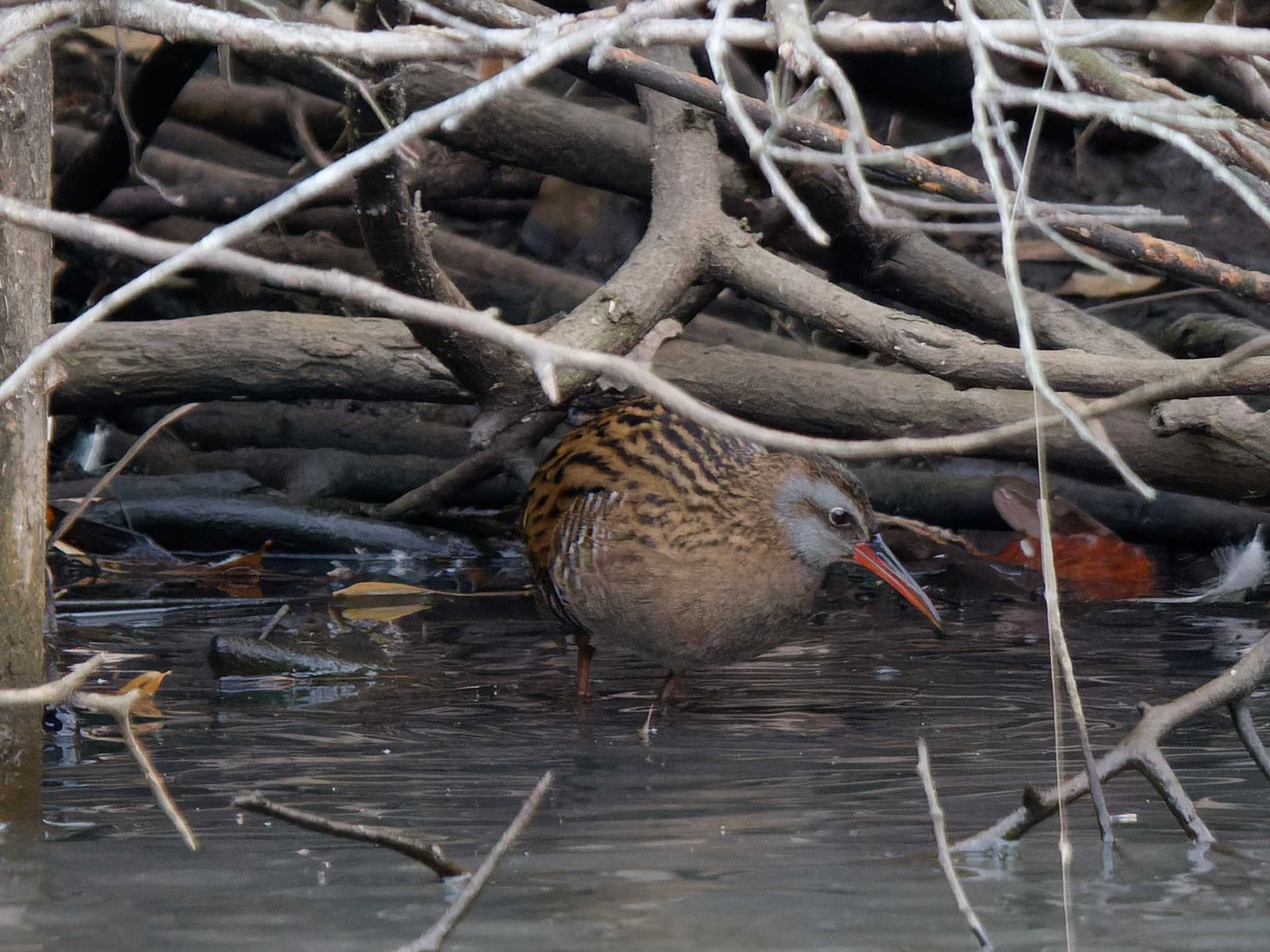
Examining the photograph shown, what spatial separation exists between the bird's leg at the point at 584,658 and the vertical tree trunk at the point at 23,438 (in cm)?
163

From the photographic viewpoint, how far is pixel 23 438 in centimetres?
337

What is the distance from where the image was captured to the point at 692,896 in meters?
2.87

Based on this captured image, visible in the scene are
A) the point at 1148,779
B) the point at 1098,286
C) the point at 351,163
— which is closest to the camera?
the point at 351,163

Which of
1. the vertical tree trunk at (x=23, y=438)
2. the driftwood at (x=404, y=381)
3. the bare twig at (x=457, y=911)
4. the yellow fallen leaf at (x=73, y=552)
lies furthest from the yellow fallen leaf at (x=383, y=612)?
the bare twig at (x=457, y=911)

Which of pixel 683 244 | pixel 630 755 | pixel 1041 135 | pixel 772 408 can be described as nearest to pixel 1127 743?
pixel 630 755

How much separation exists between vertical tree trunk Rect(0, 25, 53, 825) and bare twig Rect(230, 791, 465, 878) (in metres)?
0.84

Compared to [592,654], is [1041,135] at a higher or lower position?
higher

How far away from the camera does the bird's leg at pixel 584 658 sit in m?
4.74

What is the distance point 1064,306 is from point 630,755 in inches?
106

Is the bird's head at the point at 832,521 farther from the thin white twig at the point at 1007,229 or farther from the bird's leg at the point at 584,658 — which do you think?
the thin white twig at the point at 1007,229

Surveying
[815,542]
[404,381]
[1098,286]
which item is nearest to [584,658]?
→ [815,542]

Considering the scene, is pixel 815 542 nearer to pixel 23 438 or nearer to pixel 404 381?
pixel 404 381

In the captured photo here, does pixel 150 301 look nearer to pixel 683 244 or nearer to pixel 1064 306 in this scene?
pixel 683 244

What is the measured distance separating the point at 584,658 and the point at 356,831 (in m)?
2.14
